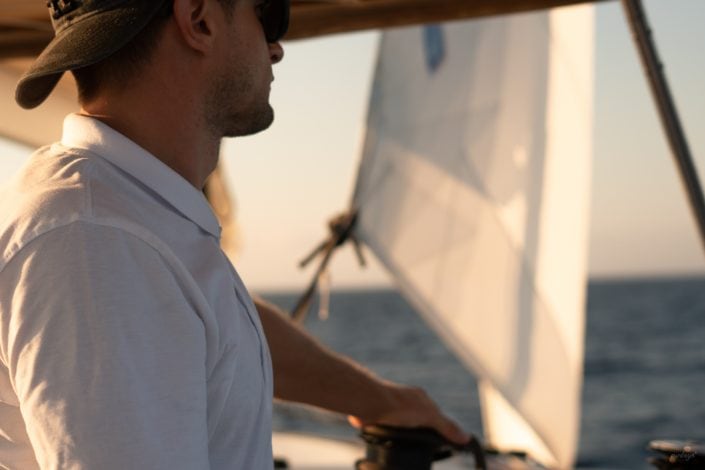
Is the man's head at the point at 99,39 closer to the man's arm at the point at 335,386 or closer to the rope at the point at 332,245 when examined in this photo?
the man's arm at the point at 335,386

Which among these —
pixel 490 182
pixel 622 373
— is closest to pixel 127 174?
pixel 490 182

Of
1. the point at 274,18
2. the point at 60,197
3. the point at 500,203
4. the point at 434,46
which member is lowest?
the point at 60,197

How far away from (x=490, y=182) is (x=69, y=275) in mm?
3439

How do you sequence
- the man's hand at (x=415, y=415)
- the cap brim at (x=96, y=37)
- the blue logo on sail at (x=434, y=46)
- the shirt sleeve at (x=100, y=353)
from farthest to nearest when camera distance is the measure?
the blue logo on sail at (x=434, y=46), the man's hand at (x=415, y=415), the cap brim at (x=96, y=37), the shirt sleeve at (x=100, y=353)

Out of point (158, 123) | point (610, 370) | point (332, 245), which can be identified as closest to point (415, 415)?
point (158, 123)

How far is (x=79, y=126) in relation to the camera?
1038 millimetres

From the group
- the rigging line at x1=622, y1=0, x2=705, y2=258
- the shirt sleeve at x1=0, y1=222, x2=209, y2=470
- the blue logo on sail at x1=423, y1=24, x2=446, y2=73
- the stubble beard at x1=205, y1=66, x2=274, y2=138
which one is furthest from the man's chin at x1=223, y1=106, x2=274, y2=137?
the blue logo on sail at x1=423, y1=24, x2=446, y2=73

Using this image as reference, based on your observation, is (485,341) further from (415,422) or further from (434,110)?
(415,422)

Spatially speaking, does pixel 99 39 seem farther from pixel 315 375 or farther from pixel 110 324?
pixel 315 375

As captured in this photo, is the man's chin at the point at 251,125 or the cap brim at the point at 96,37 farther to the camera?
the man's chin at the point at 251,125

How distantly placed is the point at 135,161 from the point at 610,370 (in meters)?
32.3

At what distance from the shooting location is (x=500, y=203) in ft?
13.8

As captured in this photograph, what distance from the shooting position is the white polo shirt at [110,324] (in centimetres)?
87

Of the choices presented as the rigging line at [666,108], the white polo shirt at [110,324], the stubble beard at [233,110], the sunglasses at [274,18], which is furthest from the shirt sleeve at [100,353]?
the rigging line at [666,108]
